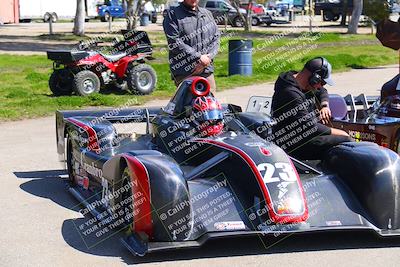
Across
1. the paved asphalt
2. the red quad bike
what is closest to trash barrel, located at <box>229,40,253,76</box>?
the red quad bike

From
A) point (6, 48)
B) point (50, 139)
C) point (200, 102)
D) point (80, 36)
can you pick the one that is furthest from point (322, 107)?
Result: point (80, 36)

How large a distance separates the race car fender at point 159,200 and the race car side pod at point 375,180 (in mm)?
1448

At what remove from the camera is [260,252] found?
5.85 metres

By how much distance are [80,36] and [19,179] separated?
25.1m

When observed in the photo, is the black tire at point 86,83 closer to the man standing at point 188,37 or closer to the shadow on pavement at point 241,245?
the man standing at point 188,37

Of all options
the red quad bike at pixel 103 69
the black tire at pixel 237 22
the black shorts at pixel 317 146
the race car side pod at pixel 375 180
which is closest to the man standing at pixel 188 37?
the black shorts at pixel 317 146

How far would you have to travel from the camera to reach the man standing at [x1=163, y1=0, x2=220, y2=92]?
8570mm

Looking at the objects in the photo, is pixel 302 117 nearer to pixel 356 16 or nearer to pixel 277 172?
pixel 277 172

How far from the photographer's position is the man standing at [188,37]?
28.1ft

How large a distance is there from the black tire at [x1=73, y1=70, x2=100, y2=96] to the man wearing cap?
896 centimetres

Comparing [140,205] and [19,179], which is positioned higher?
[140,205]

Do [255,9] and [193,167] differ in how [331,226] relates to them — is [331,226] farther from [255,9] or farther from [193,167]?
[255,9]

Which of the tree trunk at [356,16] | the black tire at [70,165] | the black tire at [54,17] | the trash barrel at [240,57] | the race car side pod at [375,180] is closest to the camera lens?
the race car side pod at [375,180]

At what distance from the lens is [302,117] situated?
273 inches
